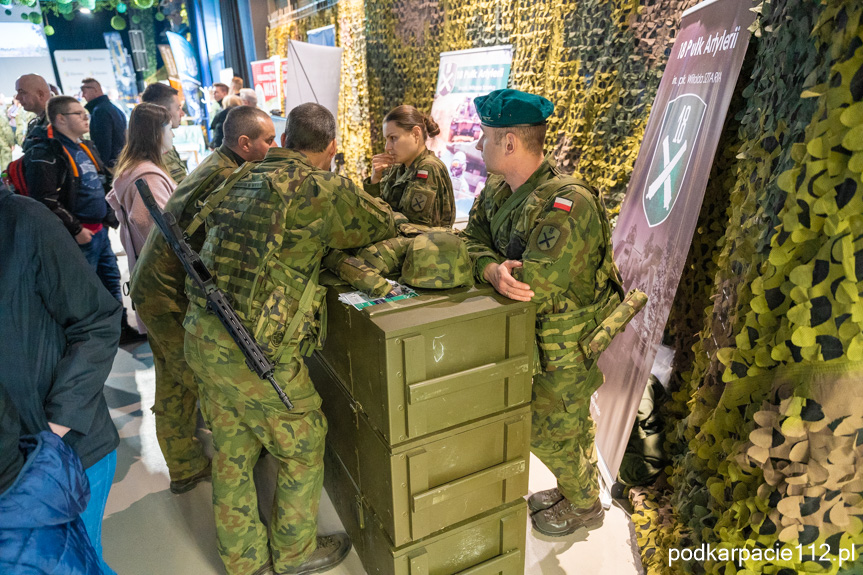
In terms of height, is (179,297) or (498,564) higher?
(179,297)

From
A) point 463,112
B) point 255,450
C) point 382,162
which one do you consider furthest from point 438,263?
point 463,112

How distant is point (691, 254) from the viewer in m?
2.41

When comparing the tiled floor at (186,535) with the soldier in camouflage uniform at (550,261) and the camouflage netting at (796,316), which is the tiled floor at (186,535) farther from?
the camouflage netting at (796,316)

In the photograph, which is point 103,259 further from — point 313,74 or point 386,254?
point 386,254

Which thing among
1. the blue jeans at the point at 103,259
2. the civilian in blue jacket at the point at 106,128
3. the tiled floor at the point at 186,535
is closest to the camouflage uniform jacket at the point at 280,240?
the tiled floor at the point at 186,535

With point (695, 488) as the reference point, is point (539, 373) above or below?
above

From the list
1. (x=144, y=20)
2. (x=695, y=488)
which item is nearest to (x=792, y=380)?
(x=695, y=488)

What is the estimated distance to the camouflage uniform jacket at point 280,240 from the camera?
64.3 inches

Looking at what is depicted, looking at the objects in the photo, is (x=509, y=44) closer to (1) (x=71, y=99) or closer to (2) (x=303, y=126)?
(2) (x=303, y=126)

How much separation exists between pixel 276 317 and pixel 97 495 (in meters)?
0.68

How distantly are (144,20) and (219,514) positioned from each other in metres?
16.5

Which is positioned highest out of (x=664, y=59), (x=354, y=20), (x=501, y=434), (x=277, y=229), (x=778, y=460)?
(x=354, y=20)

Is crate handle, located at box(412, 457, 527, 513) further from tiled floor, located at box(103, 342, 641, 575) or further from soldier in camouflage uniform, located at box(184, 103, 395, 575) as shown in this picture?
tiled floor, located at box(103, 342, 641, 575)

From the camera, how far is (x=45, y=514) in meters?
1.13
